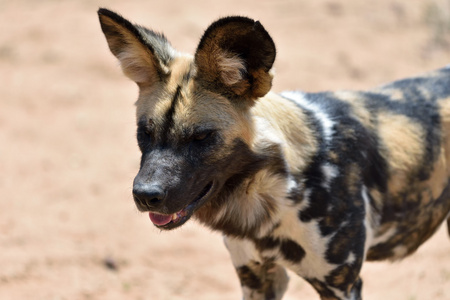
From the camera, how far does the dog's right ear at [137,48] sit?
7.91 ft

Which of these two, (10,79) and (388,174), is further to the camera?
(10,79)

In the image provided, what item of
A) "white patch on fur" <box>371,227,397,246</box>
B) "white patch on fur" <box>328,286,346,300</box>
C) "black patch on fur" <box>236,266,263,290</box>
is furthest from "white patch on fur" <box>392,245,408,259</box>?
"black patch on fur" <box>236,266,263,290</box>

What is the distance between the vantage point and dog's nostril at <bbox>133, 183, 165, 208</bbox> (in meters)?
2.16

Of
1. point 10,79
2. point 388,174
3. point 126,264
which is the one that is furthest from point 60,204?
point 388,174

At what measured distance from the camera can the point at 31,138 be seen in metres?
5.65

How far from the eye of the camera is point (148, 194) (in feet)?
7.07

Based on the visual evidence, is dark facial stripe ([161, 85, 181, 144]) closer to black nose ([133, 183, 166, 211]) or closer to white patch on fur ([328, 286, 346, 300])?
black nose ([133, 183, 166, 211])

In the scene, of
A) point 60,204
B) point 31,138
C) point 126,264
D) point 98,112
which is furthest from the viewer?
point 98,112

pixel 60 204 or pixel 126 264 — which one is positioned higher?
pixel 60 204

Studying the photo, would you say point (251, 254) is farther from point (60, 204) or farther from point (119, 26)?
point (60, 204)

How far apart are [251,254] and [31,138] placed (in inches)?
138

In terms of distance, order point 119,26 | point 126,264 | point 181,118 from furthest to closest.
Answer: point 126,264 < point 119,26 < point 181,118

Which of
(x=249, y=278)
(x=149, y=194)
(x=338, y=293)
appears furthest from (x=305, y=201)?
(x=149, y=194)

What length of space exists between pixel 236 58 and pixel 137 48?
0.41 metres
